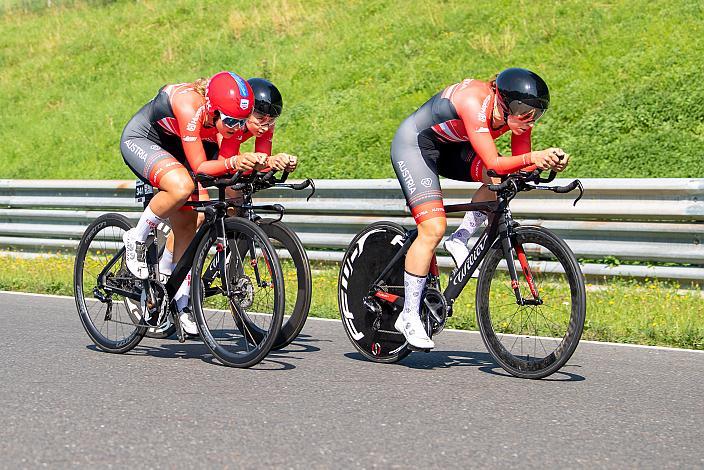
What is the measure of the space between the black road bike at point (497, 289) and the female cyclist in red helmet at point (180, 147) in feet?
3.59

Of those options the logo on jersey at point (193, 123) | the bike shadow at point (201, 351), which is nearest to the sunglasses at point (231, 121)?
the logo on jersey at point (193, 123)

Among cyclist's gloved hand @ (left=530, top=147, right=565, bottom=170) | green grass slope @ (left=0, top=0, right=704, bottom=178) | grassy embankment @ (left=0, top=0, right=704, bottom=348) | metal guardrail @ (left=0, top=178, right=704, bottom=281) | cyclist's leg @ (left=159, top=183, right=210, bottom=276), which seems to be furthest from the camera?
green grass slope @ (left=0, top=0, right=704, bottom=178)

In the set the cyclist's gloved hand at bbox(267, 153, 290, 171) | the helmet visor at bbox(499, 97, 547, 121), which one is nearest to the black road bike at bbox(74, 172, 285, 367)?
the cyclist's gloved hand at bbox(267, 153, 290, 171)

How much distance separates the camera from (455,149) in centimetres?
714

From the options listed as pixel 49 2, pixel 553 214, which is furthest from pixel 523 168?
pixel 49 2

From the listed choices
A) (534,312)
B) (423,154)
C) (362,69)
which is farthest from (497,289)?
(362,69)

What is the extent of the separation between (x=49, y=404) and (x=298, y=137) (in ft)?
38.7

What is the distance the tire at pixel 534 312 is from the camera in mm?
6176

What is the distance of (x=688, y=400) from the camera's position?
594cm

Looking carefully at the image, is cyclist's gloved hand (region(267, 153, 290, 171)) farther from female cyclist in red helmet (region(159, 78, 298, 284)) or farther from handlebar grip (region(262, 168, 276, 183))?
Answer: handlebar grip (region(262, 168, 276, 183))

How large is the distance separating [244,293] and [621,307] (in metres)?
3.59

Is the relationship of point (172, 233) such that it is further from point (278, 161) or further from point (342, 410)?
point (342, 410)

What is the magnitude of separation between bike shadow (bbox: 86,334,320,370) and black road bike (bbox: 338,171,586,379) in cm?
46

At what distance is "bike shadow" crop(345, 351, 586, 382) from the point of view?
260 inches
